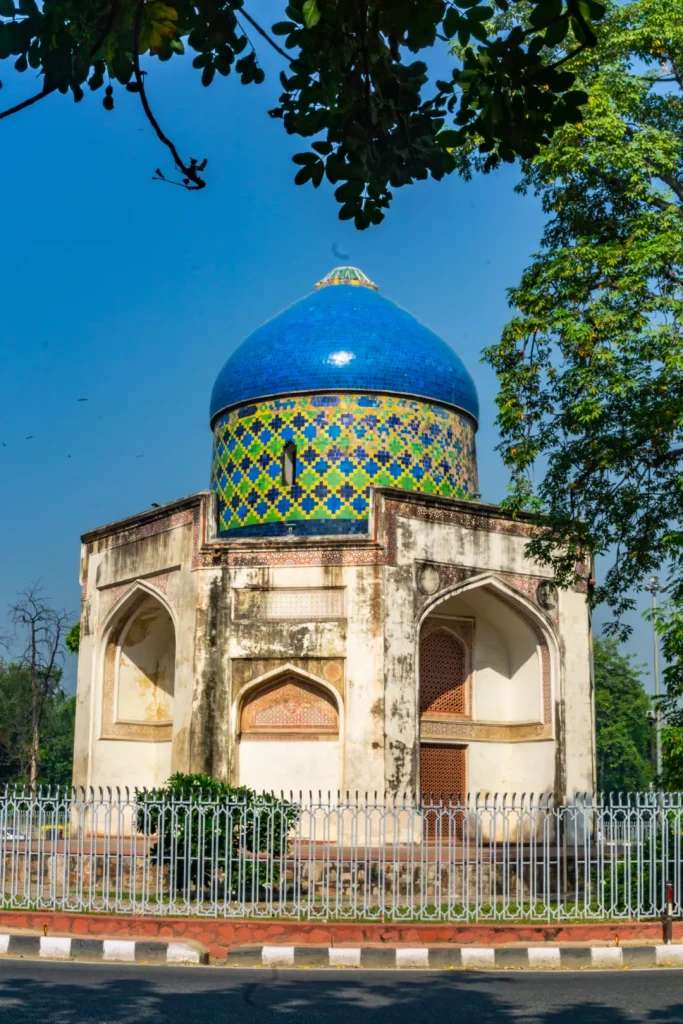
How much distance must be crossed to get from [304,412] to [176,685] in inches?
170

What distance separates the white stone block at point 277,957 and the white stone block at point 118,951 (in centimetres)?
88

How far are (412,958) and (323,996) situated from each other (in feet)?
5.24

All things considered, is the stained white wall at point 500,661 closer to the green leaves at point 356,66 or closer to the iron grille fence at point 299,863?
the iron grille fence at point 299,863

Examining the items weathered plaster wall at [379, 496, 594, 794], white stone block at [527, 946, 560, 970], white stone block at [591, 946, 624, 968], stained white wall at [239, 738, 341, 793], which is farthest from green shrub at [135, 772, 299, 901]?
weathered plaster wall at [379, 496, 594, 794]

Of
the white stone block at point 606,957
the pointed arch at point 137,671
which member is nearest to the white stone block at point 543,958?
the white stone block at point 606,957

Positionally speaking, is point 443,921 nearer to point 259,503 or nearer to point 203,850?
point 203,850

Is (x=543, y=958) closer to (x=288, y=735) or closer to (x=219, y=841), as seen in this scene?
(x=219, y=841)

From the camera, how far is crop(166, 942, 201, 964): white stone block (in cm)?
852

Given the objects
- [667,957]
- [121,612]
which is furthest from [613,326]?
[121,612]

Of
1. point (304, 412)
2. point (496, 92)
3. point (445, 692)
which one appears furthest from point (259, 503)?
point (496, 92)

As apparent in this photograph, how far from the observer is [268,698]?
632 inches

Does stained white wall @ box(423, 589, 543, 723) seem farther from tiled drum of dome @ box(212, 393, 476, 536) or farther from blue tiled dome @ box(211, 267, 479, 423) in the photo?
blue tiled dome @ box(211, 267, 479, 423)

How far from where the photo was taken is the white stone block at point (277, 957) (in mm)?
8477

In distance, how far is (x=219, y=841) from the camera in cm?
1100
